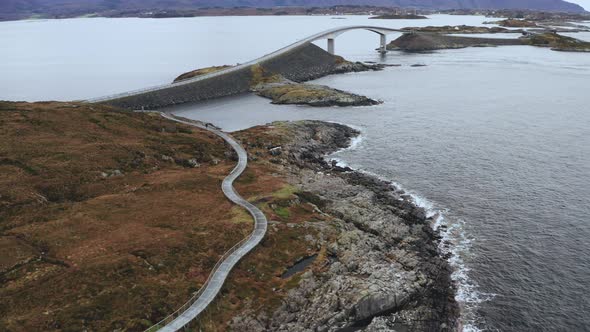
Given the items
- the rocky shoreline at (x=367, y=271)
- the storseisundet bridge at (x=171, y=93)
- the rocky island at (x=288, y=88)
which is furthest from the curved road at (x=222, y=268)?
the storseisundet bridge at (x=171, y=93)

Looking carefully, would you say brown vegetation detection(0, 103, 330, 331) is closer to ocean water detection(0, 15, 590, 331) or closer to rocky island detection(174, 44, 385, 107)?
ocean water detection(0, 15, 590, 331)

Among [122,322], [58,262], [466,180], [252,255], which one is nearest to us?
[122,322]

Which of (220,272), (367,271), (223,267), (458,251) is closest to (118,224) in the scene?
(223,267)

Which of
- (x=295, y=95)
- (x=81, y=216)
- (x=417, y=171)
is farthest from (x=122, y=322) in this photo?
(x=295, y=95)

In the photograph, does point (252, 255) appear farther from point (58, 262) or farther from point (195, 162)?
point (195, 162)

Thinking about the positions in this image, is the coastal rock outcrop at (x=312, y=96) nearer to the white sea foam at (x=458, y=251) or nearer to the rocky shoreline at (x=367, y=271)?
the white sea foam at (x=458, y=251)

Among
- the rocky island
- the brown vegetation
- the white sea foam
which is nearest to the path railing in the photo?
the brown vegetation

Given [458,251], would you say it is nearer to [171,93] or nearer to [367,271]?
[367,271]
